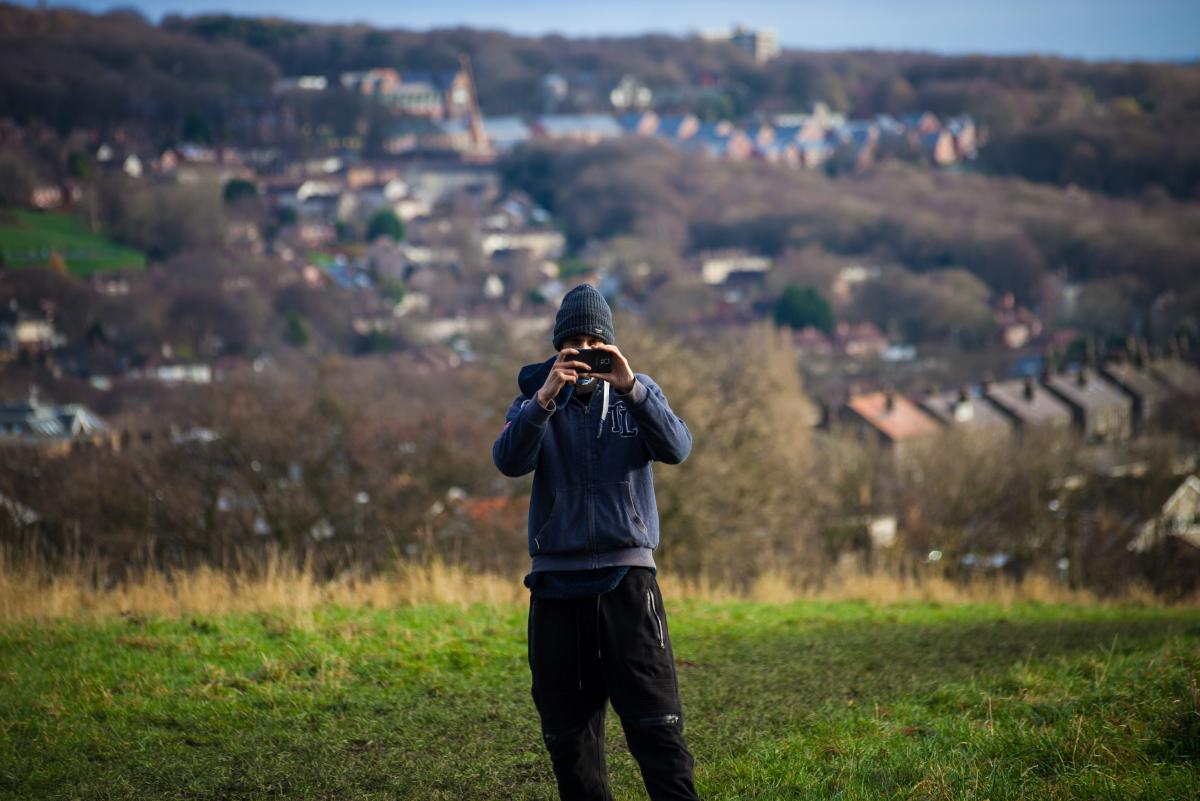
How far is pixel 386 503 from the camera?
23984 mm

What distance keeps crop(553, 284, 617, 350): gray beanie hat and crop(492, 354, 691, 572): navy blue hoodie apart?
120 millimetres

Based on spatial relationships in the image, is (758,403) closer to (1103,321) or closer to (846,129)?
(1103,321)

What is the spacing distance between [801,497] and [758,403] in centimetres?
210

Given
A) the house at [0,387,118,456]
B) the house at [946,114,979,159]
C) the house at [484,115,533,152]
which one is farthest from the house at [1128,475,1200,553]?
the house at [946,114,979,159]

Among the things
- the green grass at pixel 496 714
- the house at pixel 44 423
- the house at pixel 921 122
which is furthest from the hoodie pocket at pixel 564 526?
the house at pixel 921 122

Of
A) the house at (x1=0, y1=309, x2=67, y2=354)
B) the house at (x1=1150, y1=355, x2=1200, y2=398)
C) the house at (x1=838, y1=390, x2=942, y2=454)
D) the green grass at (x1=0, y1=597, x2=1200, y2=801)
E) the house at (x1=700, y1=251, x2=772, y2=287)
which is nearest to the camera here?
the green grass at (x1=0, y1=597, x2=1200, y2=801)

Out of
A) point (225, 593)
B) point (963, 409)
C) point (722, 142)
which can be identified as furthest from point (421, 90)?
point (225, 593)

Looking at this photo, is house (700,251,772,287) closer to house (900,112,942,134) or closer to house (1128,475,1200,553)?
house (1128,475,1200,553)

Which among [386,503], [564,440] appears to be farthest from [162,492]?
[564,440]

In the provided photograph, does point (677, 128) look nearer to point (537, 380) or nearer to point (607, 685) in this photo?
point (537, 380)

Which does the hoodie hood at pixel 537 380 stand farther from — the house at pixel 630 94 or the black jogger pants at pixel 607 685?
the house at pixel 630 94

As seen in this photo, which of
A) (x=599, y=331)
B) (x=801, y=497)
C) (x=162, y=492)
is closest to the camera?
(x=599, y=331)

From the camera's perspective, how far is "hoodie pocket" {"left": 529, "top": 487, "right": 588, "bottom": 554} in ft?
13.4

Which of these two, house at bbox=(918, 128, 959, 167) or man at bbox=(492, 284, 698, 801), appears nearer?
man at bbox=(492, 284, 698, 801)
